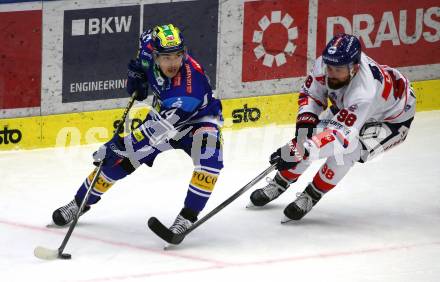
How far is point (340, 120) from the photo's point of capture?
739 cm

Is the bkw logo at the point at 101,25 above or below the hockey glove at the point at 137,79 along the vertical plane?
above

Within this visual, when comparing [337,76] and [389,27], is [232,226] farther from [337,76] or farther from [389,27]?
[389,27]

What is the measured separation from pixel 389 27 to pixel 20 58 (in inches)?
127

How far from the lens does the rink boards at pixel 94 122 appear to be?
912 centimetres

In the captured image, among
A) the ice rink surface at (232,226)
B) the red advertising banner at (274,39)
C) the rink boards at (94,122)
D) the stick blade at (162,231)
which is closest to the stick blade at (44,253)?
the ice rink surface at (232,226)

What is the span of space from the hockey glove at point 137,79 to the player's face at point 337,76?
1090 millimetres

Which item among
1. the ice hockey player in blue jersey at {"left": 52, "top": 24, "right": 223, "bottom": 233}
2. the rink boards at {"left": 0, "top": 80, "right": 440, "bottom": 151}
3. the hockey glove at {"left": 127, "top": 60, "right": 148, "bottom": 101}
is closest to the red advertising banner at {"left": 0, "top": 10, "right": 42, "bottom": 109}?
the rink boards at {"left": 0, "top": 80, "right": 440, "bottom": 151}

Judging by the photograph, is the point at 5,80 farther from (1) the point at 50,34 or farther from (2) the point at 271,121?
(2) the point at 271,121

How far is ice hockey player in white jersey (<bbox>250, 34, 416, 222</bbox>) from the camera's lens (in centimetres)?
736

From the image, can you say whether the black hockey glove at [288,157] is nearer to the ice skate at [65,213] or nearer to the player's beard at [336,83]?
the player's beard at [336,83]

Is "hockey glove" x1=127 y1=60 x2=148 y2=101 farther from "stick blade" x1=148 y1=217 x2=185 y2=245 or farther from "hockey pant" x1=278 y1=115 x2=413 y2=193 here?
"hockey pant" x1=278 y1=115 x2=413 y2=193

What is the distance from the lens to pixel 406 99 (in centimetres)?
780

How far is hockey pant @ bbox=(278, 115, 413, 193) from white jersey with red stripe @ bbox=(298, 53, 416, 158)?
6 cm

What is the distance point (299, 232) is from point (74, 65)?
244cm
